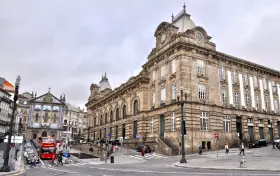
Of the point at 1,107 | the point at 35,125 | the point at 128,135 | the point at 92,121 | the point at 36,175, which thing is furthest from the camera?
the point at 35,125

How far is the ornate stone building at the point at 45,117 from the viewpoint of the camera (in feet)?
301

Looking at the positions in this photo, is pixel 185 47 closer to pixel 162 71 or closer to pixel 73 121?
pixel 162 71

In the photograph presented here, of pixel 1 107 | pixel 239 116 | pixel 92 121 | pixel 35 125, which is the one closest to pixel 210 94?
pixel 239 116

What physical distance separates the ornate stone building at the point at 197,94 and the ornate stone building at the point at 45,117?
51.2m

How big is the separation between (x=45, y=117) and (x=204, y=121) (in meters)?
72.9

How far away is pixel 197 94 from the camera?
124 feet

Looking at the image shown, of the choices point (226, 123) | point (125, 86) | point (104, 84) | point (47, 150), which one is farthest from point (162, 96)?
point (104, 84)

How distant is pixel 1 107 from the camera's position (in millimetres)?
62125

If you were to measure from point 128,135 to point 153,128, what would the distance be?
872cm

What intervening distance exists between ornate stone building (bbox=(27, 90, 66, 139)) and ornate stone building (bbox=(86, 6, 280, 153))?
51.2 m

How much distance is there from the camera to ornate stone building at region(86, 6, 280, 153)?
37.3 metres

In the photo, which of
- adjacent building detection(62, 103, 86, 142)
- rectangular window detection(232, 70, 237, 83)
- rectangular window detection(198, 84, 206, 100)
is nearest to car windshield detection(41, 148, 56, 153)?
rectangular window detection(198, 84, 206, 100)

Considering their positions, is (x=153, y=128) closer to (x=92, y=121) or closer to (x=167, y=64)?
(x=167, y=64)

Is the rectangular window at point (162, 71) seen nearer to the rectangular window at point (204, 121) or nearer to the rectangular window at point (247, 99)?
the rectangular window at point (204, 121)
